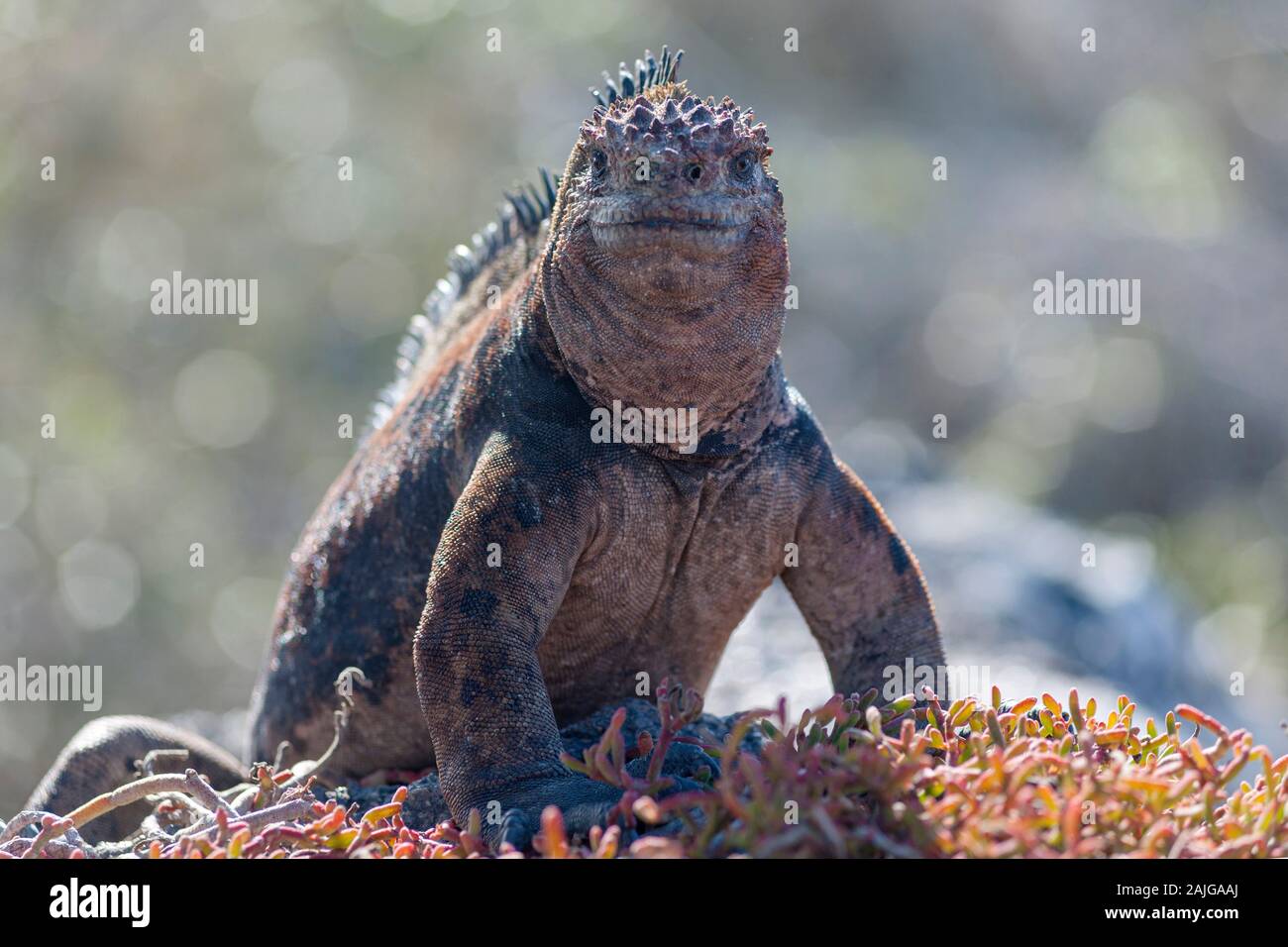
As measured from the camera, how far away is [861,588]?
4.30 metres

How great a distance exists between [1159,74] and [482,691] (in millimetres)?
18175

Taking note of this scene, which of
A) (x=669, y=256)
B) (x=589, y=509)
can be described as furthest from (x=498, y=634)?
(x=669, y=256)

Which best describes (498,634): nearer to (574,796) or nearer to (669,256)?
(574,796)

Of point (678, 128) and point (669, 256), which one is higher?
point (678, 128)

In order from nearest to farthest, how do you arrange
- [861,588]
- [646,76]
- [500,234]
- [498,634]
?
[498,634]
[646,76]
[861,588]
[500,234]

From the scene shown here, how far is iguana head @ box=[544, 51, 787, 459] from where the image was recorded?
340 cm

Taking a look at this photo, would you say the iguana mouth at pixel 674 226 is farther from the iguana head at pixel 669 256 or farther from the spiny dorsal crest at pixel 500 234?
the spiny dorsal crest at pixel 500 234

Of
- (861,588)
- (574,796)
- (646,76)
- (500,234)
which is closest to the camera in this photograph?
(574,796)

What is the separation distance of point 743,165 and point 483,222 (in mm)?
13151

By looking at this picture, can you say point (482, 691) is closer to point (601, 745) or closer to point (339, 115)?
point (601, 745)

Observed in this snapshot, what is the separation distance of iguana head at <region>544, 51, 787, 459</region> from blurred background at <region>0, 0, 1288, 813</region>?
23.6 feet

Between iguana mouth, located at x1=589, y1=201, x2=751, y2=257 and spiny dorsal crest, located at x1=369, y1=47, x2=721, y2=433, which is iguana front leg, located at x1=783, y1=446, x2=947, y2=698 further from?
spiny dorsal crest, located at x1=369, y1=47, x2=721, y2=433

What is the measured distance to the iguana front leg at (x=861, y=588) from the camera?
4.24 meters

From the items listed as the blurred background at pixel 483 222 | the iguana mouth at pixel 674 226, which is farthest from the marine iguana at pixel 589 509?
the blurred background at pixel 483 222
